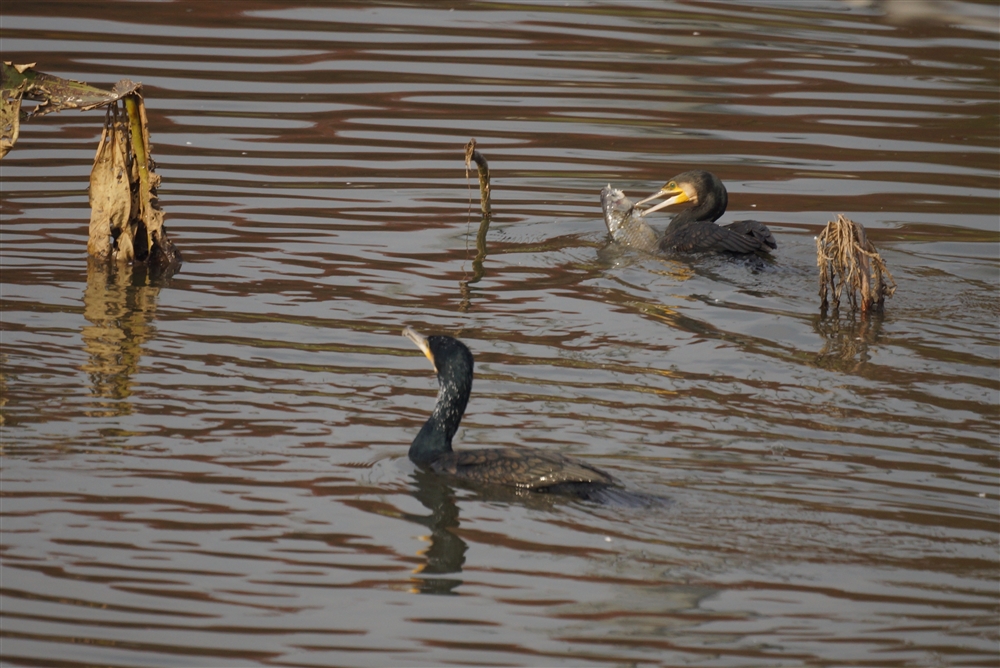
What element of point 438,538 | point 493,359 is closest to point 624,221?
point 493,359

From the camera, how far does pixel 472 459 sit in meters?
7.09

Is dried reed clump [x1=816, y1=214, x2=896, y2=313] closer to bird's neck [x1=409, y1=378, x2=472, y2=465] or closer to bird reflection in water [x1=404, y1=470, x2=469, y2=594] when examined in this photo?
bird's neck [x1=409, y1=378, x2=472, y2=465]

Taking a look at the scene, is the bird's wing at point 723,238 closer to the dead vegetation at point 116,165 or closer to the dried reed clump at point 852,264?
the dried reed clump at point 852,264

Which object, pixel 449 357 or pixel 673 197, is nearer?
pixel 449 357

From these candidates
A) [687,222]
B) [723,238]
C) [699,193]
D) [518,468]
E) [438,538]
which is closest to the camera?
[438,538]

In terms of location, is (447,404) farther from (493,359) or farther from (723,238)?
(723,238)

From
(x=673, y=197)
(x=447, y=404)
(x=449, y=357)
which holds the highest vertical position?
(x=673, y=197)

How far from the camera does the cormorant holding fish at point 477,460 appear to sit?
676 centimetres

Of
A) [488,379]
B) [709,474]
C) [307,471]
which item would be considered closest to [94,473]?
[307,471]

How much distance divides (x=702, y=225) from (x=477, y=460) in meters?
4.88

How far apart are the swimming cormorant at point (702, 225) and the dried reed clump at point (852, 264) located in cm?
101

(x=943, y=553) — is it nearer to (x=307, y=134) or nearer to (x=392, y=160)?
(x=392, y=160)

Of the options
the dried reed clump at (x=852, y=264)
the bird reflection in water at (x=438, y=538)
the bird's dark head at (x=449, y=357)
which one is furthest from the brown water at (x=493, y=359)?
the bird's dark head at (x=449, y=357)

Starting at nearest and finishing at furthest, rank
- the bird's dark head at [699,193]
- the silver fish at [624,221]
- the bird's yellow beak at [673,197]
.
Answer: the silver fish at [624,221]
the bird's dark head at [699,193]
the bird's yellow beak at [673,197]
